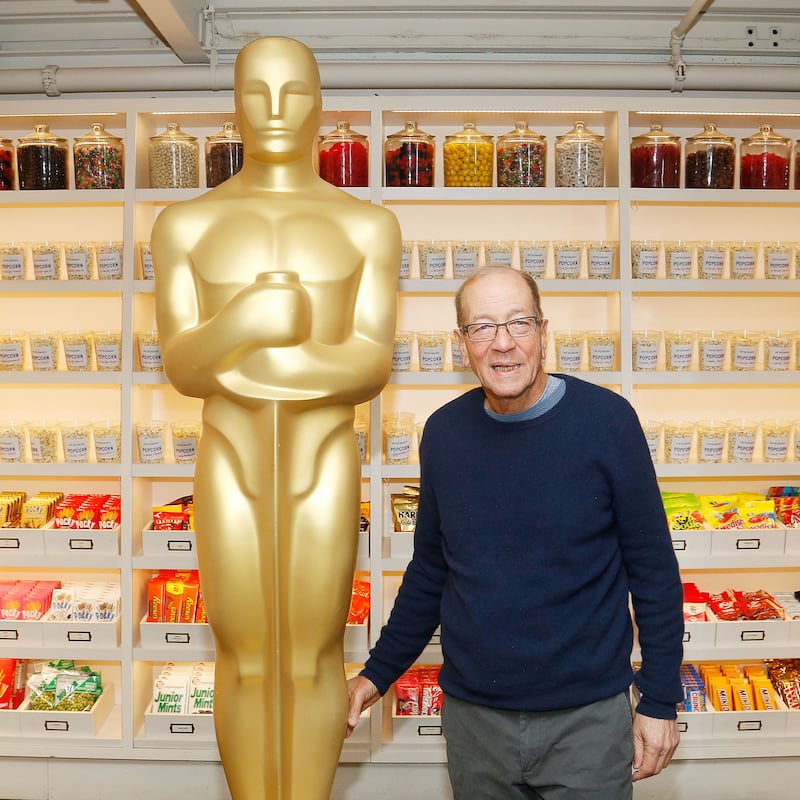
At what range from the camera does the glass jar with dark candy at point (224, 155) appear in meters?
2.65

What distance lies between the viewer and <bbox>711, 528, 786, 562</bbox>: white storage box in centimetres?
280

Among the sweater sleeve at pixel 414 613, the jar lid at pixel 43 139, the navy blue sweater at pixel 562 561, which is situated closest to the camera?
the navy blue sweater at pixel 562 561

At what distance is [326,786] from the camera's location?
1813mm

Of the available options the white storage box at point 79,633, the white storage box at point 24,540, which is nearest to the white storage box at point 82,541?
the white storage box at point 24,540

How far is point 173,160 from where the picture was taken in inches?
108

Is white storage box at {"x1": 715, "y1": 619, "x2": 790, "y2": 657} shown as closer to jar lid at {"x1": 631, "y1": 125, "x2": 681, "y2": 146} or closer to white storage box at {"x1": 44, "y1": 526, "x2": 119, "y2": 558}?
jar lid at {"x1": 631, "y1": 125, "x2": 681, "y2": 146}

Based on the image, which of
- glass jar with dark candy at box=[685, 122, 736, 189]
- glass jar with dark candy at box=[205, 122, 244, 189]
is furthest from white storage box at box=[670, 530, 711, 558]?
A: glass jar with dark candy at box=[205, 122, 244, 189]

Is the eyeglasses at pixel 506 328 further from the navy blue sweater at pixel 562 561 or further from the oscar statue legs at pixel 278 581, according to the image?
the oscar statue legs at pixel 278 581

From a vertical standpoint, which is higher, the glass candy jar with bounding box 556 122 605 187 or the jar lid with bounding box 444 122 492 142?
the jar lid with bounding box 444 122 492 142

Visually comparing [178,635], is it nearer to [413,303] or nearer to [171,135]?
[413,303]

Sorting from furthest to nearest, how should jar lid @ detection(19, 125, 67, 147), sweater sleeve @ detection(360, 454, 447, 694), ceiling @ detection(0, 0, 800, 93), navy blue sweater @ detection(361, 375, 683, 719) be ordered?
ceiling @ detection(0, 0, 800, 93), jar lid @ detection(19, 125, 67, 147), sweater sleeve @ detection(360, 454, 447, 694), navy blue sweater @ detection(361, 375, 683, 719)

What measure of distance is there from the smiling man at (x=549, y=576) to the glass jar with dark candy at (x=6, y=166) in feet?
6.31

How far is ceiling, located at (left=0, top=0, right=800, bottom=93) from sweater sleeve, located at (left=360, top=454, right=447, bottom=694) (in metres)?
1.91

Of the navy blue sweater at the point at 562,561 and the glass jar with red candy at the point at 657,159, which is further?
the glass jar with red candy at the point at 657,159
